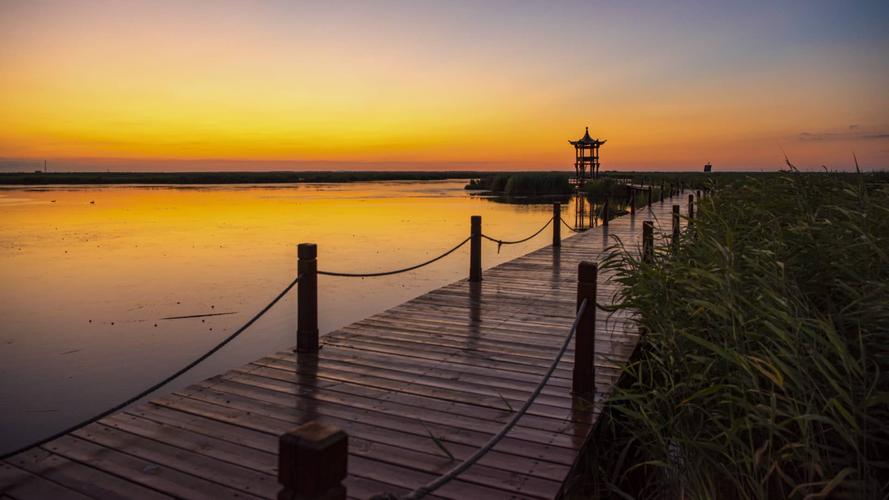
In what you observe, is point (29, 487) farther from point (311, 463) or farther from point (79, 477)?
point (311, 463)

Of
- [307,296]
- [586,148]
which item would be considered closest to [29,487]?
[307,296]

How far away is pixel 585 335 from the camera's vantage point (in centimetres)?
443

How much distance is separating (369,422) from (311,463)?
2487mm

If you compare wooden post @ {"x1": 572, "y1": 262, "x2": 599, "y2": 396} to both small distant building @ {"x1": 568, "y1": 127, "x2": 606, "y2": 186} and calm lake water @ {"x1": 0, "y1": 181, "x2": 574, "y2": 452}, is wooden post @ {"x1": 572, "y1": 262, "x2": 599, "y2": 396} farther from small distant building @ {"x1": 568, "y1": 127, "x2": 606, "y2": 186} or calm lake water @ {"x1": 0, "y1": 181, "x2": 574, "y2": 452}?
small distant building @ {"x1": 568, "y1": 127, "x2": 606, "y2": 186}

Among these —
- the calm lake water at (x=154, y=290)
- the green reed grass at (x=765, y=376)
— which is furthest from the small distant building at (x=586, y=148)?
the green reed grass at (x=765, y=376)

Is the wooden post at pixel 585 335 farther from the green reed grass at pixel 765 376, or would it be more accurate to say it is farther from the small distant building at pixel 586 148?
the small distant building at pixel 586 148

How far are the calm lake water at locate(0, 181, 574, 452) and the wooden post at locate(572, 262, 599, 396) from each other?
5625 mm

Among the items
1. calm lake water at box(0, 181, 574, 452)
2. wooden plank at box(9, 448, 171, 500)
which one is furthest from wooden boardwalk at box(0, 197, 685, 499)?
calm lake water at box(0, 181, 574, 452)

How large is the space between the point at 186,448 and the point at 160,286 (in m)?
10.9

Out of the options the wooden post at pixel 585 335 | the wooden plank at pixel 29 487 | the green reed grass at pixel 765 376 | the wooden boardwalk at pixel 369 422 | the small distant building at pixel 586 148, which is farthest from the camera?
the small distant building at pixel 586 148

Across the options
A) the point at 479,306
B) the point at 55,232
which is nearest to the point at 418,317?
the point at 479,306

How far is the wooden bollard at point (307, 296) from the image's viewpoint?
5352mm

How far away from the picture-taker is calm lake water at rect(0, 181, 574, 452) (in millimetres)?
7684

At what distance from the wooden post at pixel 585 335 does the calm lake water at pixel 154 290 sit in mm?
5625
